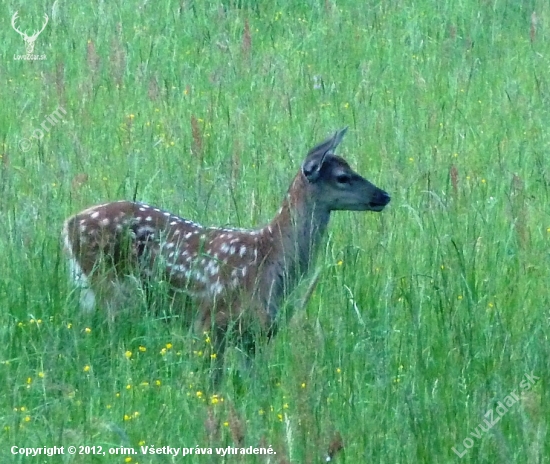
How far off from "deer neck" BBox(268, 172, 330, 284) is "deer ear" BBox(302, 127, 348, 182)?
0.06m

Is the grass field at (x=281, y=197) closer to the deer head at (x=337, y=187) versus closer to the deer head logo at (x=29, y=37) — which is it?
the deer head logo at (x=29, y=37)

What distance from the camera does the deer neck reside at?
606 cm

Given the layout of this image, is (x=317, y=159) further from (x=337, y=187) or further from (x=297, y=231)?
(x=297, y=231)

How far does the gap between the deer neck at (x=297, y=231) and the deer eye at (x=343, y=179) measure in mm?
156

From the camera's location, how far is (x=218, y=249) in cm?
609

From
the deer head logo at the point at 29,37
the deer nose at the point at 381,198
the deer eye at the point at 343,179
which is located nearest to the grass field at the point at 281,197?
the deer head logo at the point at 29,37

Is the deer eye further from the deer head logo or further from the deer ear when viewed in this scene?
the deer head logo

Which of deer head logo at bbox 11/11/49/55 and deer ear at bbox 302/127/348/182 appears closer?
deer ear at bbox 302/127/348/182

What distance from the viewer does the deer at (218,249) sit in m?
5.83

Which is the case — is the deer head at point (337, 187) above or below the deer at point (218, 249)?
above

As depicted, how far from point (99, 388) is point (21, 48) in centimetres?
596

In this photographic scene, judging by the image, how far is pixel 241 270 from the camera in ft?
19.7

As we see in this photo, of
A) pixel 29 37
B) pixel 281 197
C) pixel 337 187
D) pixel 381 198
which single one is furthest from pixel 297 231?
pixel 29 37

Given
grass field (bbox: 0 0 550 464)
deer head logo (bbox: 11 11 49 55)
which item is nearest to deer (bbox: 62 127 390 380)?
grass field (bbox: 0 0 550 464)
